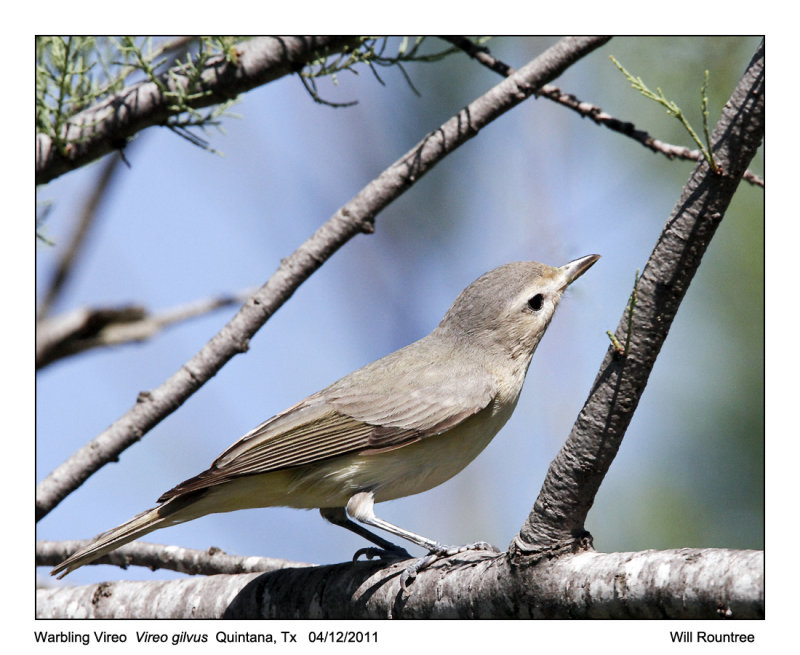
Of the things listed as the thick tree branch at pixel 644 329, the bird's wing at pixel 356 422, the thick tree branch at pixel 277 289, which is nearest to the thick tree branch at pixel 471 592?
the thick tree branch at pixel 644 329

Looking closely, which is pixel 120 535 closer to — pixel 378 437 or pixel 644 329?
pixel 378 437

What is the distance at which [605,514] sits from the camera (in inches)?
250

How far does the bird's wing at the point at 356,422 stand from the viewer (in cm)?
441

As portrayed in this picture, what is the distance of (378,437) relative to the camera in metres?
4.49

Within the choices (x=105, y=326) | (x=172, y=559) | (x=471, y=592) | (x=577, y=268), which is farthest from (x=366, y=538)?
(x=105, y=326)

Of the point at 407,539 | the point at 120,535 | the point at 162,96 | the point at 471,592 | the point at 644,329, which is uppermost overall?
the point at 162,96

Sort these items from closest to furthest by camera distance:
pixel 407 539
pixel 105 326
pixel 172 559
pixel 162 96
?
1. pixel 407 539
2. pixel 162 96
3. pixel 172 559
4. pixel 105 326

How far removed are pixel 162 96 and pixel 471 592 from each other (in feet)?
10.6

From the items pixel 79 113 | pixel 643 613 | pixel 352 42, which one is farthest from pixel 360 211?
pixel 643 613

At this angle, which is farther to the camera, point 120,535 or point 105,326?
point 105,326

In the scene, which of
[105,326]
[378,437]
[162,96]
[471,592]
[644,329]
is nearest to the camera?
[644,329]

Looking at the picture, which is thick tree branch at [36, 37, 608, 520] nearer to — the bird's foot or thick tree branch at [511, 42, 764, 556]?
the bird's foot

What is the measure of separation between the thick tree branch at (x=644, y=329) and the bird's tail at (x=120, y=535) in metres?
2.18

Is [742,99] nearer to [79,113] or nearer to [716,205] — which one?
[716,205]
